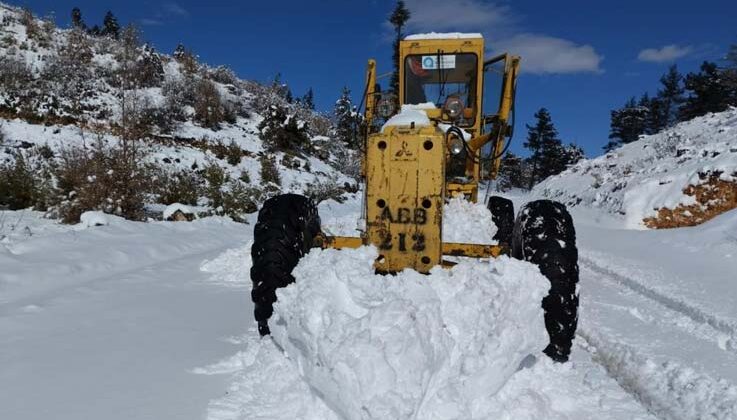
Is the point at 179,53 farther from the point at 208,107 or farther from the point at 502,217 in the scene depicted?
the point at 502,217

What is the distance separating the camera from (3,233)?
244 inches

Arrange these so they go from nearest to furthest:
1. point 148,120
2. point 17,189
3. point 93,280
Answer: point 93,280 < point 17,189 < point 148,120

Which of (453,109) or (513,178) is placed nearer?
(453,109)

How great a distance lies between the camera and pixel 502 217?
256 inches

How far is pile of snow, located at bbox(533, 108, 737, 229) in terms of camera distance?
34.4 ft

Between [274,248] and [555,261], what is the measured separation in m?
1.82

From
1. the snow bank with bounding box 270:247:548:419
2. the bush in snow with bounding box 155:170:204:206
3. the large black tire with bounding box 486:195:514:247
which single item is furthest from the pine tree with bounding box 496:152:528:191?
the snow bank with bounding box 270:247:548:419

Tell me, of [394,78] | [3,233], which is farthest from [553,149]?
[3,233]

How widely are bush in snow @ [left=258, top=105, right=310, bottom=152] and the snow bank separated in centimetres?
1801

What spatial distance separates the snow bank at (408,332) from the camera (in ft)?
7.26

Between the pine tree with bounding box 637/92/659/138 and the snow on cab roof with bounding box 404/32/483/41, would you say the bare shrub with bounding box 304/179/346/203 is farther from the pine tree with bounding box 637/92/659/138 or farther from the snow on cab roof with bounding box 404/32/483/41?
the pine tree with bounding box 637/92/659/138

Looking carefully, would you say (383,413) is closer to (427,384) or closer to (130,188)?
(427,384)

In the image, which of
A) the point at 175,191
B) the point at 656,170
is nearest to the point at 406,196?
the point at 175,191

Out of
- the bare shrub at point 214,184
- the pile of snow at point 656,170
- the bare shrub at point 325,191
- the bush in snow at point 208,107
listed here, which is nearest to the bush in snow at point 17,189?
the bare shrub at point 214,184
